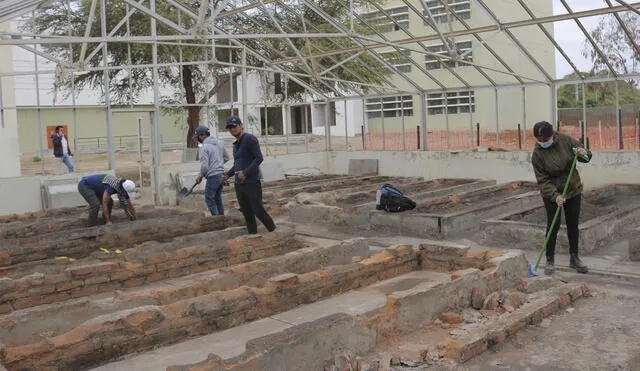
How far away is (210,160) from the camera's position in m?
10.4

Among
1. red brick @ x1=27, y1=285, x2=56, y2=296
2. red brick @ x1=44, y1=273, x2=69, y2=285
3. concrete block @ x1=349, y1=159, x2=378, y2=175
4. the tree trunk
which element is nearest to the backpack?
red brick @ x1=44, y1=273, x2=69, y2=285

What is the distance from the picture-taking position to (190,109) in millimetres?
18656

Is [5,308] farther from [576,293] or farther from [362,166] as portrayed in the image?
[362,166]

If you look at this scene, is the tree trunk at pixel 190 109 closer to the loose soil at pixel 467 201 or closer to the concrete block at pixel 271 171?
the concrete block at pixel 271 171

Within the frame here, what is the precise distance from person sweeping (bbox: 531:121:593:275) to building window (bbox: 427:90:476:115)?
9.90 metres

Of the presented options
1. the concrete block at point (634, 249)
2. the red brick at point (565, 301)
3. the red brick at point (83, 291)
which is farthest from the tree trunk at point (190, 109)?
the red brick at point (565, 301)

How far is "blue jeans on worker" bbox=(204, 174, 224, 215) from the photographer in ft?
34.4

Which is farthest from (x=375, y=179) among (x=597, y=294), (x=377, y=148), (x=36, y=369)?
(x=36, y=369)

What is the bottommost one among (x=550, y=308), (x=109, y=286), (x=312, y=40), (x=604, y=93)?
(x=550, y=308)

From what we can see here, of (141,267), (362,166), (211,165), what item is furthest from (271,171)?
(141,267)

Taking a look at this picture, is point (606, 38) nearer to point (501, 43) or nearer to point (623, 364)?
point (501, 43)

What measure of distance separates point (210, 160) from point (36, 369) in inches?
241

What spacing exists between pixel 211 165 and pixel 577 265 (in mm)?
5794

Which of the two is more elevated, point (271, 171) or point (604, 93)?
point (604, 93)
